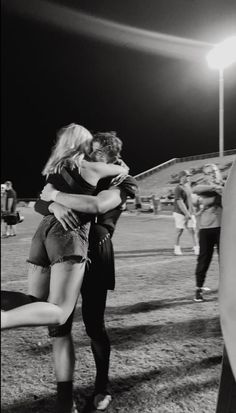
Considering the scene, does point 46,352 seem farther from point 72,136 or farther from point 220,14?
point 220,14

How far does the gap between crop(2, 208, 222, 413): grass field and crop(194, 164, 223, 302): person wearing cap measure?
1.07ft

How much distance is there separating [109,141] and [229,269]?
1294mm

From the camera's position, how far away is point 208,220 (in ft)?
11.1

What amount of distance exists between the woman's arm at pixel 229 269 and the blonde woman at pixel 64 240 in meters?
0.87

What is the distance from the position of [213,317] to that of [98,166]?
2026mm

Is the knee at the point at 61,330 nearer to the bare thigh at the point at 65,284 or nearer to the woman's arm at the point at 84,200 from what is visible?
the bare thigh at the point at 65,284

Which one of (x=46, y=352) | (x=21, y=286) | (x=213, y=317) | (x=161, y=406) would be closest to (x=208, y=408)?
(x=161, y=406)

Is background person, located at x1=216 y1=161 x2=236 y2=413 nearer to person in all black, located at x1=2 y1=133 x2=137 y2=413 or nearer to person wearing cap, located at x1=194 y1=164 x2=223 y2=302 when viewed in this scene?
person in all black, located at x1=2 y1=133 x2=137 y2=413

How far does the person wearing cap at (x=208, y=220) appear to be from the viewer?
3.38 meters

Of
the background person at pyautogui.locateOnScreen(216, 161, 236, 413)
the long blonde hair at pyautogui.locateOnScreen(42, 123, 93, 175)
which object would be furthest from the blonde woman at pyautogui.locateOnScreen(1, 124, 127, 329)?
the background person at pyautogui.locateOnScreen(216, 161, 236, 413)

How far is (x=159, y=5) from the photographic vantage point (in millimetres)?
1240

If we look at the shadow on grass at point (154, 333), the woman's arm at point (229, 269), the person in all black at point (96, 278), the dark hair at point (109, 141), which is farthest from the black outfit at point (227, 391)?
the shadow on grass at point (154, 333)

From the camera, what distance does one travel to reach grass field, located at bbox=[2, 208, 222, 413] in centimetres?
182

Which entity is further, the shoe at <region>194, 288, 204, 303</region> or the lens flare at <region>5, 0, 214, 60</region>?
the shoe at <region>194, 288, 204, 303</region>
